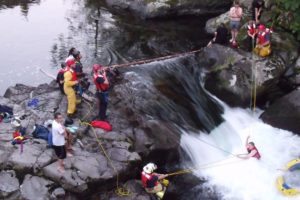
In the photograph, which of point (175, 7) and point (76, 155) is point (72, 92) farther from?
point (175, 7)

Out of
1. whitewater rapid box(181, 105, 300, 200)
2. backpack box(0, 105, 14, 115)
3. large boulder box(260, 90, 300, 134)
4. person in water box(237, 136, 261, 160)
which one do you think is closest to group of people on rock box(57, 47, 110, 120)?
backpack box(0, 105, 14, 115)

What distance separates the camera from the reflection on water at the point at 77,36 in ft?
→ 67.2

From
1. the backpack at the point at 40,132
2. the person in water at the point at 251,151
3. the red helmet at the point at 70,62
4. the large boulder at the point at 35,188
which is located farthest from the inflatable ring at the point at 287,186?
the red helmet at the point at 70,62

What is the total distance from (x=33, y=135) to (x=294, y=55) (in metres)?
11.9

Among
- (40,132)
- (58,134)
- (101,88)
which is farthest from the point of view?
(101,88)

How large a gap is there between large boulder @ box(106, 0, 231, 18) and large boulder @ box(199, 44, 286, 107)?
7687 mm

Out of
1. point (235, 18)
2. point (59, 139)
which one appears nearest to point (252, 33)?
point (235, 18)

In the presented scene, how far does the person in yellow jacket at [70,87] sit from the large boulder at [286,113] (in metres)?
7.97

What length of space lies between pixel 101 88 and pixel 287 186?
691 cm

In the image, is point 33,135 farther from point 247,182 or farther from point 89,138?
point 247,182

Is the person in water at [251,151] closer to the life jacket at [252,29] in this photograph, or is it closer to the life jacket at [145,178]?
the life jacket at [145,178]

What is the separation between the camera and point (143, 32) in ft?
78.6

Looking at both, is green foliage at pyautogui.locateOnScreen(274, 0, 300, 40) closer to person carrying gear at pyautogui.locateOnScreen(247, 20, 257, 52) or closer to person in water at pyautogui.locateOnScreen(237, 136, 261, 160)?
person carrying gear at pyautogui.locateOnScreen(247, 20, 257, 52)

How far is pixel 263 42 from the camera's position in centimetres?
1845
